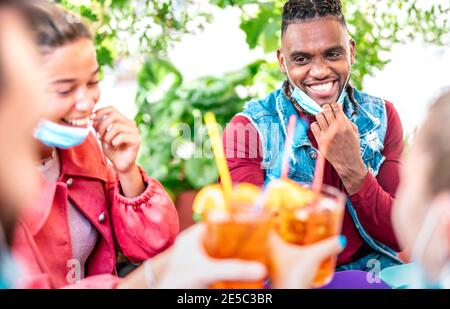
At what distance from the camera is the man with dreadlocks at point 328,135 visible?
2.00 metres

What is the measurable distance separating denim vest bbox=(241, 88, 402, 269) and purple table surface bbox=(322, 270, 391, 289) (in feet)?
0.39

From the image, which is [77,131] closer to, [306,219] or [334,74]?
[306,219]

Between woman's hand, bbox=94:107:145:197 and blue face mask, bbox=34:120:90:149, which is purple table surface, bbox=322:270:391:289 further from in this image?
blue face mask, bbox=34:120:90:149

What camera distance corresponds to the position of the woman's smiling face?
67.5 inches

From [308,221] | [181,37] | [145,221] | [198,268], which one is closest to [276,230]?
[308,221]

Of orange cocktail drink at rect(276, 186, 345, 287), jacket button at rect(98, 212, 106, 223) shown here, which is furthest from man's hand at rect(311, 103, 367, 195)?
jacket button at rect(98, 212, 106, 223)

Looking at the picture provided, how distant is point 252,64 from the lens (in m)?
2.45

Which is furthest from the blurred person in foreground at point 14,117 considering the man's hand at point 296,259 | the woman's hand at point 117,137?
the man's hand at point 296,259

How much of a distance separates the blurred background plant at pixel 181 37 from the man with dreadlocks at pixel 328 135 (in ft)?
0.71

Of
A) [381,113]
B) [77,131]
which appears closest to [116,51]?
[77,131]

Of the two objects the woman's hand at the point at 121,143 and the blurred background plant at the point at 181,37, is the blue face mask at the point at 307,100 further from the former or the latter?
the woman's hand at the point at 121,143

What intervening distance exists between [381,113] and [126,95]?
2.39 ft

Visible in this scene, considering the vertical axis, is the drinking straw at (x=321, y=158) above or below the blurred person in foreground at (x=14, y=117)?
below

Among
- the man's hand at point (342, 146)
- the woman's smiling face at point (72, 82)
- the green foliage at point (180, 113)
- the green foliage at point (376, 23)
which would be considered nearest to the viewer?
the woman's smiling face at point (72, 82)
